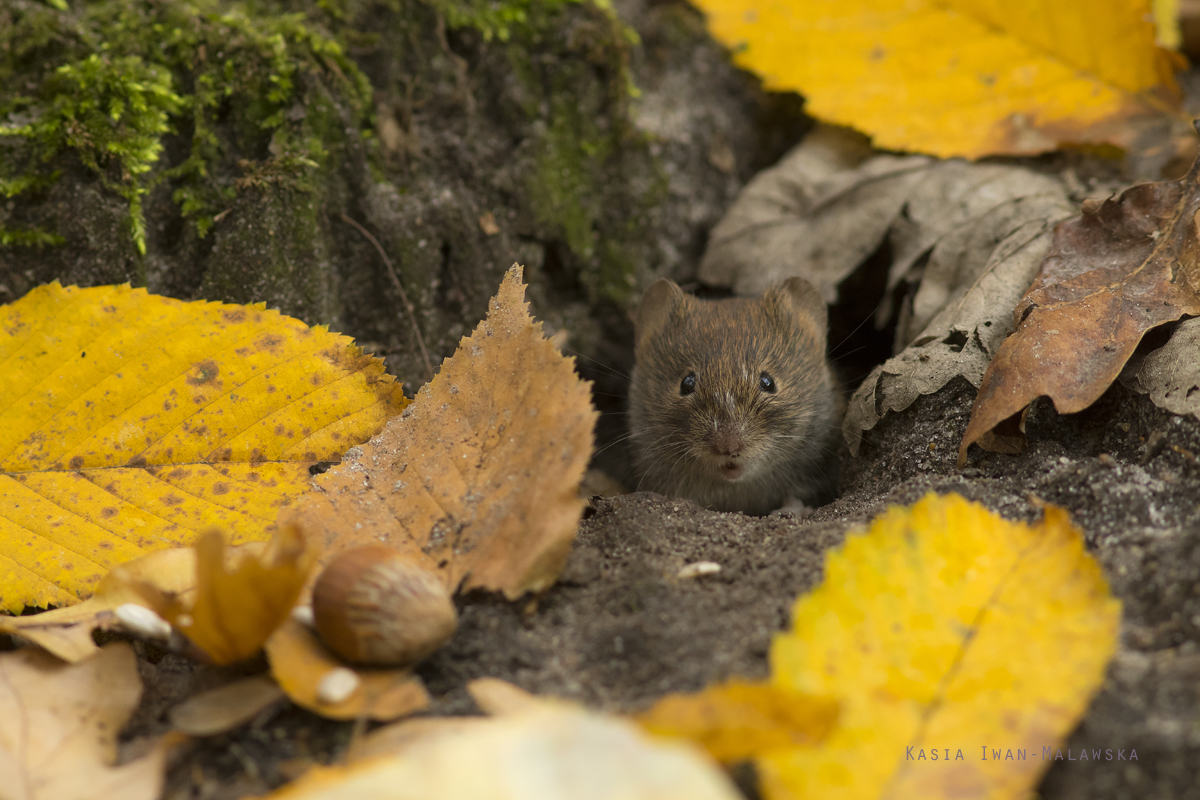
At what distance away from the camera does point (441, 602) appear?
1787mm

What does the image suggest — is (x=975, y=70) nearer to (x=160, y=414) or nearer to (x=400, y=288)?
(x=400, y=288)

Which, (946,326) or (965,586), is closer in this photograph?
(965,586)

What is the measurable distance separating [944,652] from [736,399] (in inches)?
81.0

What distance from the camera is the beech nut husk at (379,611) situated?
1712 mm

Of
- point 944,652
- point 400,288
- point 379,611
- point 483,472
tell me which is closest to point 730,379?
point 400,288

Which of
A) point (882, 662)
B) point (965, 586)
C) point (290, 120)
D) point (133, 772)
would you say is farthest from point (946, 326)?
point (133, 772)

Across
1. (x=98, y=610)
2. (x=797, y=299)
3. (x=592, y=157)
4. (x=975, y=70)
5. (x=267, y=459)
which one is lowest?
(x=98, y=610)

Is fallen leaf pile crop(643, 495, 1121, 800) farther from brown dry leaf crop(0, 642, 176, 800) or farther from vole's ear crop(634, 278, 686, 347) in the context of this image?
vole's ear crop(634, 278, 686, 347)

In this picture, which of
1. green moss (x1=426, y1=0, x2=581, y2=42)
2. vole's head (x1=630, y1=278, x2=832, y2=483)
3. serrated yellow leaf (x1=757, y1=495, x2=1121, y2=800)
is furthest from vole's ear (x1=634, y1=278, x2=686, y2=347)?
serrated yellow leaf (x1=757, y1=495, x2=1121, y2=800)

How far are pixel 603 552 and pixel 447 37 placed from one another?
8.01 feet

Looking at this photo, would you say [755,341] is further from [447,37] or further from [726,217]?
[447,37]

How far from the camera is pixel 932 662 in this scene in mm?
1602

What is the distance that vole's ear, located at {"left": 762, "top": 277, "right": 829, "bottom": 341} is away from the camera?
12.6 feet

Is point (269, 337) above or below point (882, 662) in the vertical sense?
below
